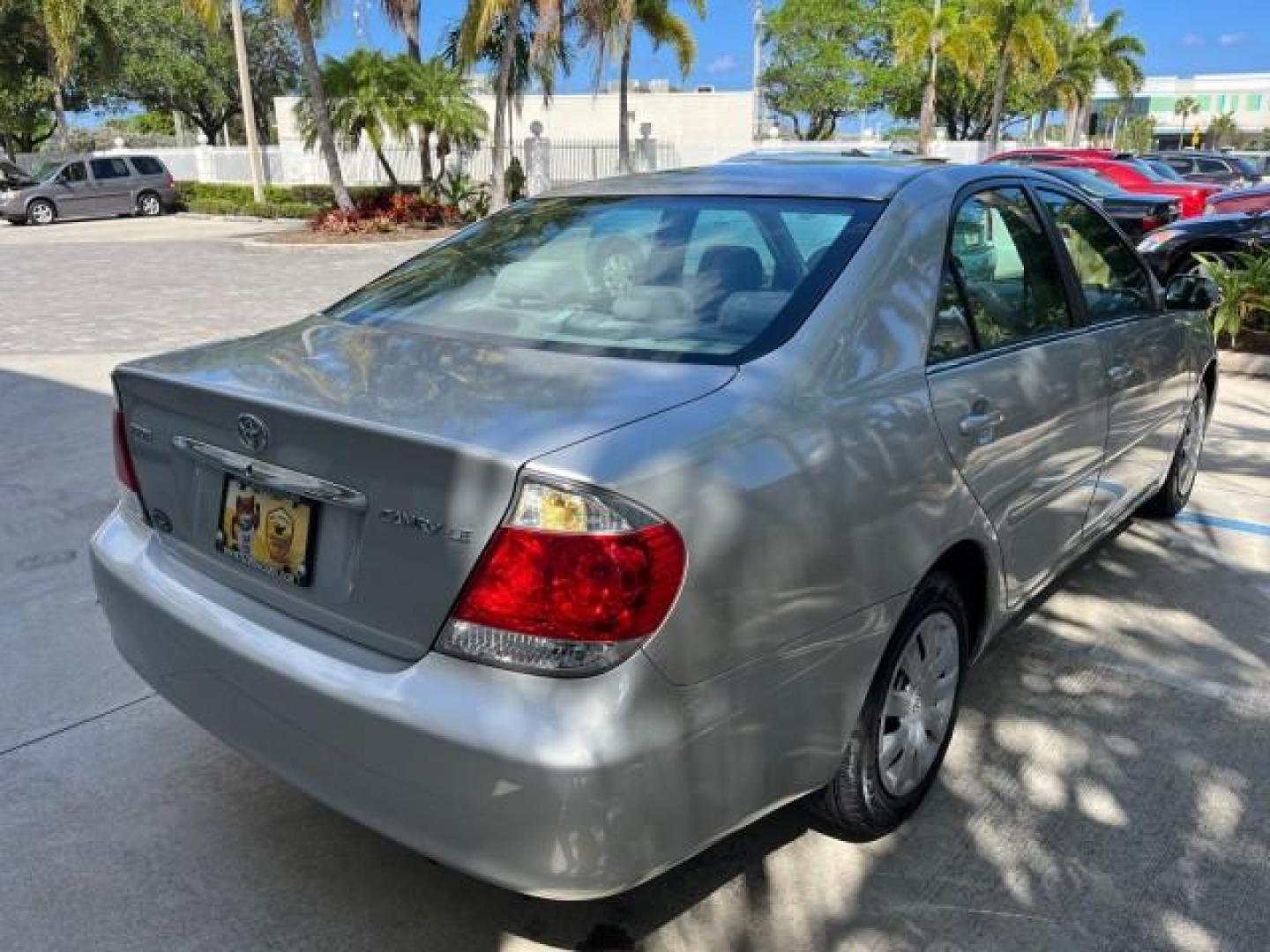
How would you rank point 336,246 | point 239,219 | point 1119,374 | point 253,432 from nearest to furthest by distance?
point 253,432 → point 1119,374 → point 336,246 → point 239,219

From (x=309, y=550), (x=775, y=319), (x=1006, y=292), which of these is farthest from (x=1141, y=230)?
(x=309, y=550)

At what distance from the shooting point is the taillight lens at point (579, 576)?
1.87 m

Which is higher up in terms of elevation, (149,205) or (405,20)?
(405,20)

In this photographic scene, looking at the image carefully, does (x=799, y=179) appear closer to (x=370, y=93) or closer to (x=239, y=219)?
(x=370, y=93)

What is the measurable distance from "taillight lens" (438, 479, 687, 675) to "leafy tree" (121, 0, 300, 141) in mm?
43333

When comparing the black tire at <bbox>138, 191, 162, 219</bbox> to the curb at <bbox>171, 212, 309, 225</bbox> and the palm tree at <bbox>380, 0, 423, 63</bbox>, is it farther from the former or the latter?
the palm tree at <bbox>380, 0, 423, 63</bbox>

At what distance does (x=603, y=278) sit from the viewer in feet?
9.77

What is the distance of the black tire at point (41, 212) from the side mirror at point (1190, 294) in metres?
28.9

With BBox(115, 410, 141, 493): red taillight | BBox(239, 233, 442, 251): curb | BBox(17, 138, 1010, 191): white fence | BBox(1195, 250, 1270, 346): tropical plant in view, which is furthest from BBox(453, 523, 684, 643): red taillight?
BBox(17, 138, 1010, 191): white fence

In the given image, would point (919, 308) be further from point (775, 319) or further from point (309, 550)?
point (309, 550)

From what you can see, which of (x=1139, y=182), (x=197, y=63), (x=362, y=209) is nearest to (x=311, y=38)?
(x=362, y=209)

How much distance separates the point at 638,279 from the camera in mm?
2910

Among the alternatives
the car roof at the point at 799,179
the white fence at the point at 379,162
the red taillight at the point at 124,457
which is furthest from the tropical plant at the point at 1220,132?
the red taillight at the point at 124,457

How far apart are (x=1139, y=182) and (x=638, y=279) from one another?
17669mm
